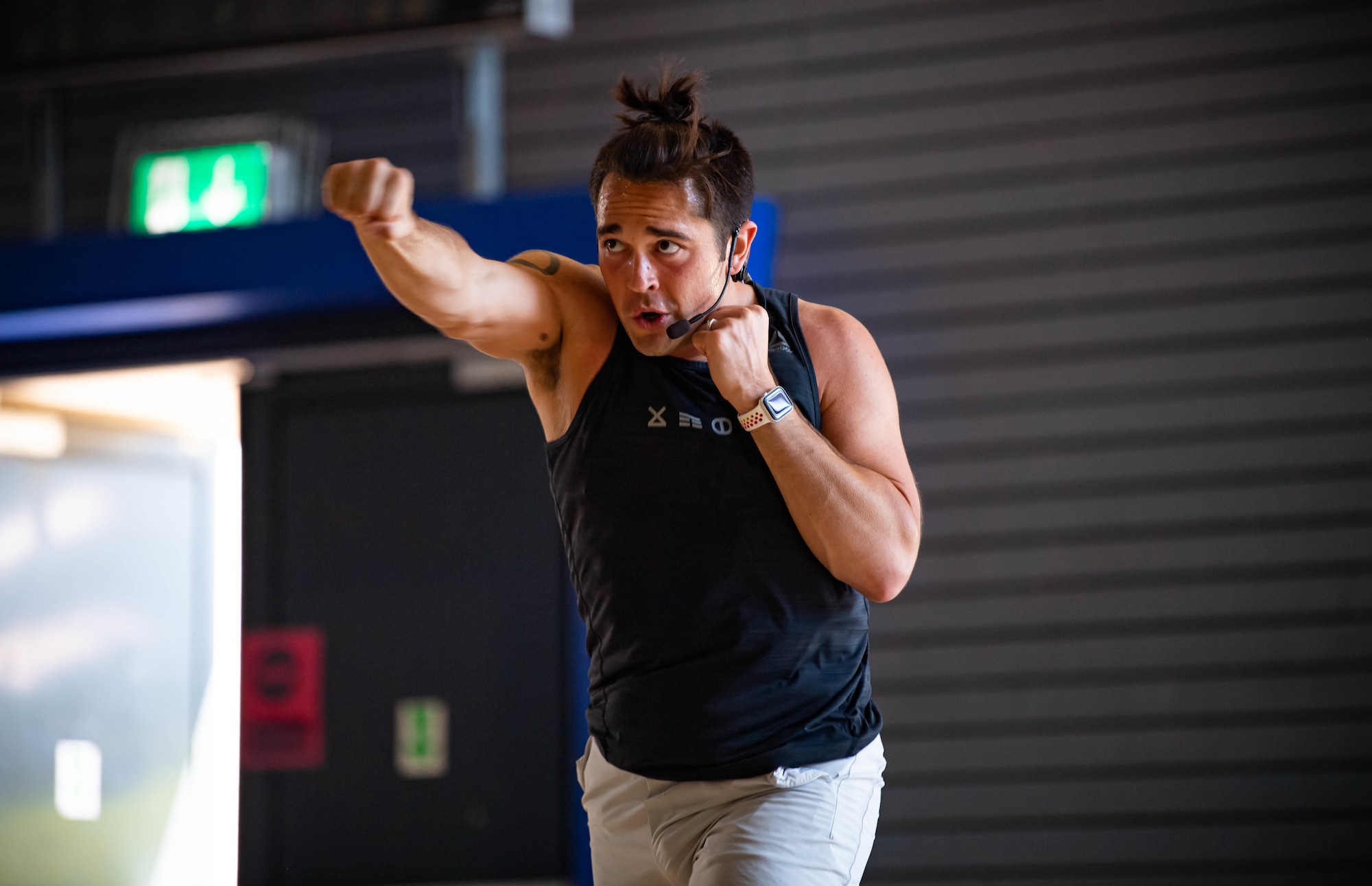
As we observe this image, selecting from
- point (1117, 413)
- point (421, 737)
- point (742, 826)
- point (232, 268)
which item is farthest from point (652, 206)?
point (1117, 413)

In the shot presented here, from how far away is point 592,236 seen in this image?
3.63 metres

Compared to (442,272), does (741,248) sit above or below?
above

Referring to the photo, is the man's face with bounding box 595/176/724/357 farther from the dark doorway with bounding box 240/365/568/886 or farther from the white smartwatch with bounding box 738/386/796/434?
the dark doorway with bounding box 240/365/568/886

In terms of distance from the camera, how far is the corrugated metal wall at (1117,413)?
4383 mm

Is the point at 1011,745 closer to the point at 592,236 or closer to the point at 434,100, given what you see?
the point at 592,236

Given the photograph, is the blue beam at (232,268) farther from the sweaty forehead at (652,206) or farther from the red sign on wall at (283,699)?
the sweaty forehead at (652,206)

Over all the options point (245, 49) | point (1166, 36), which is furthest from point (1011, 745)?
point (245, 49)

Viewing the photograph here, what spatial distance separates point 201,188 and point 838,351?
2999mm

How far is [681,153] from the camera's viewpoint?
6.63 feet

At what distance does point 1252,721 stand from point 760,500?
320 cm

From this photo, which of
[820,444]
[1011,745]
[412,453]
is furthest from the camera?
[1011,745]

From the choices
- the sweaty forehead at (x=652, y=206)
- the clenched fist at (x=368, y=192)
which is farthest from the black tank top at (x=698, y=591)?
the clenched fist at (x=368, y=192)

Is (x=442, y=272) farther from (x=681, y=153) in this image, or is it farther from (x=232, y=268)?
(x=232, y=268)

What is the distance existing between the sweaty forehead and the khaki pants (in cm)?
90
